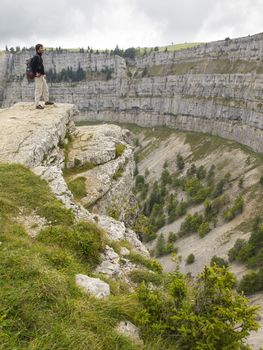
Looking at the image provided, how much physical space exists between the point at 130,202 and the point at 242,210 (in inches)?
2871

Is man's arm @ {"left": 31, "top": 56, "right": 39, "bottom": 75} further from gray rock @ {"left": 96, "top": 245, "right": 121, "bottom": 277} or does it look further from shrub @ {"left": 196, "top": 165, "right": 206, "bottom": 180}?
shrub @ {"left": 196, "top": 165, "right": 206, "bottom": 180}

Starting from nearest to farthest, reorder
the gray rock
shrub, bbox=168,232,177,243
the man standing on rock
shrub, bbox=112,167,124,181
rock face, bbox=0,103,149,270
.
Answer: the gray rock < rock face, bbox=0,103,149,270 < the man standing on rock < shrub, bbox=112,167,124,181 < shrub, bbox=168,232,177,243

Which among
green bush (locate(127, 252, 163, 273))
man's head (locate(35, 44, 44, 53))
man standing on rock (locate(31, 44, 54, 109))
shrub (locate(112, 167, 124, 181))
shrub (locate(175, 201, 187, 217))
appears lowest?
shrub (locate(175, 201, 187, 217))

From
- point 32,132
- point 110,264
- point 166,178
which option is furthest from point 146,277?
point 166,178

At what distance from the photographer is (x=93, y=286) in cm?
1007

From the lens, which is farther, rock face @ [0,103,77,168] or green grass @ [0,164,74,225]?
rock face @ [0,103,77,168]

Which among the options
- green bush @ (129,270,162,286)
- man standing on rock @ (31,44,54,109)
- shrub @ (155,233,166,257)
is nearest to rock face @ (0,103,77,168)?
man standing on rock @ (31,44,54,109)

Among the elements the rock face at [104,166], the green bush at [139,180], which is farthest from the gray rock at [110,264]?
the green bush at [139,180]

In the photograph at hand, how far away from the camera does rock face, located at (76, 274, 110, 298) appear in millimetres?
9789

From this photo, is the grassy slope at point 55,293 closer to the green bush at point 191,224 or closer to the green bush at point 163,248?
the green bush at point 163,248

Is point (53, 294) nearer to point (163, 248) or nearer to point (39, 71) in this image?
point (39, 71)

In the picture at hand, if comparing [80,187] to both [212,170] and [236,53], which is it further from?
[236,53]

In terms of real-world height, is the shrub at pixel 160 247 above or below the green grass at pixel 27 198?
below

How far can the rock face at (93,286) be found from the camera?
32.1ft
